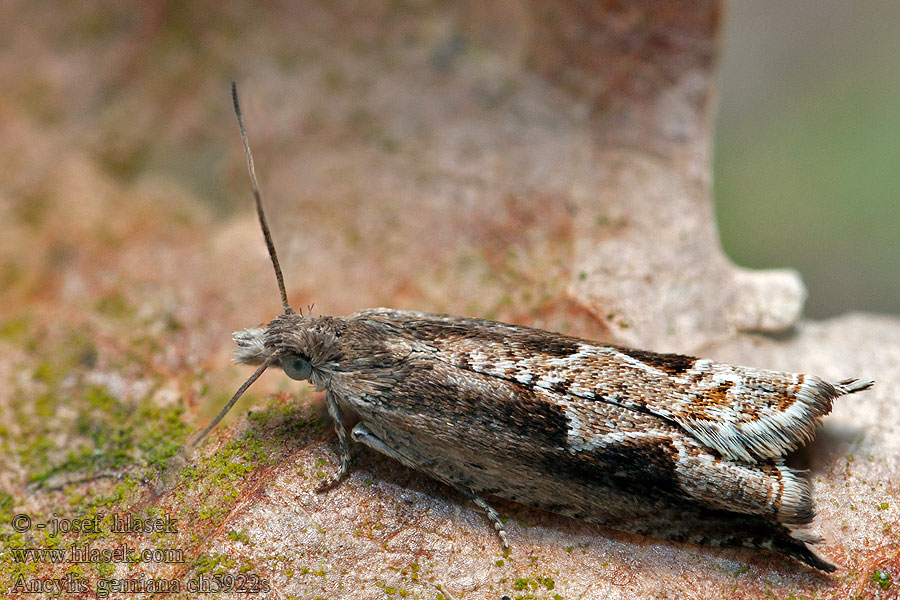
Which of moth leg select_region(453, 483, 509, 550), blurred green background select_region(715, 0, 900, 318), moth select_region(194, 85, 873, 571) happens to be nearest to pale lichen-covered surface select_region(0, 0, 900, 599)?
moth leg select_region(453, 483, 509, 550)

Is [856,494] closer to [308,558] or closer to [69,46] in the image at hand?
[308,558]

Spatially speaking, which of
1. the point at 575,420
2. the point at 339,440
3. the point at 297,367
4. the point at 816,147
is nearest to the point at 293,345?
the point at 297,367

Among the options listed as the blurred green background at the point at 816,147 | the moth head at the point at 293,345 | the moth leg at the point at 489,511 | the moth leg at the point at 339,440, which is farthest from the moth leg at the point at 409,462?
the blurred green background at the point at 816,147

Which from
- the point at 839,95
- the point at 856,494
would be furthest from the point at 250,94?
the point at 839,95

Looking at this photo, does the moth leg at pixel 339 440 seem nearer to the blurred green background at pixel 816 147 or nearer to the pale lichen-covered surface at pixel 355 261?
Result: the pale lichen-covered surface at pixel 355 261

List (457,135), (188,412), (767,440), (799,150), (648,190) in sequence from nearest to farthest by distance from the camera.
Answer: (767,440), (188,412), (648,190), (457,135), (799,150)

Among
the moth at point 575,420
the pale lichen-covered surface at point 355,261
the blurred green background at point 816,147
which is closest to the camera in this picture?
the moth at point 575,420

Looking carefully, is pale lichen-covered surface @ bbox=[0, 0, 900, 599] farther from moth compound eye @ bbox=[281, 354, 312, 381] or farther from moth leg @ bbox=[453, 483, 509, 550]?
moth compound eye @ bbox=[281, 354, 312, 381]
